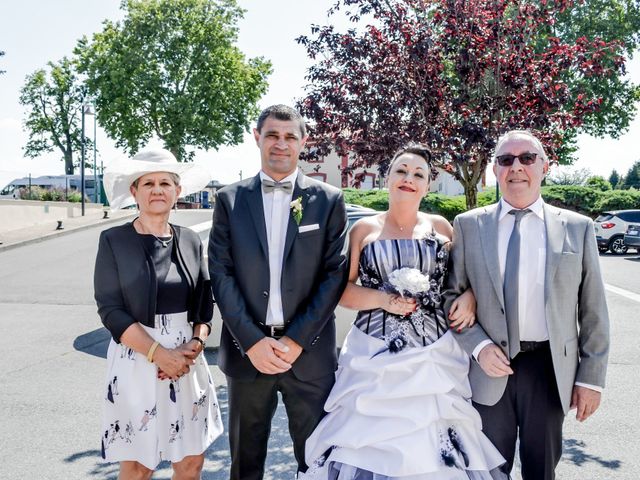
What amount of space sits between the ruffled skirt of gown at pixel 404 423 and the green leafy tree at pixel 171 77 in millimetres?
37792

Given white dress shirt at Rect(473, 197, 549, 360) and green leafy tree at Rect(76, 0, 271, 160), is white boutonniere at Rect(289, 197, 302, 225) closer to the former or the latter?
white dress shirt at Rect(473, 197, 549, 360)

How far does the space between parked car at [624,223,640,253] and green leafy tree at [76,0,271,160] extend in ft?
90.3

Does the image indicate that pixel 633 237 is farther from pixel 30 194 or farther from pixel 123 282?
pixel 30 194

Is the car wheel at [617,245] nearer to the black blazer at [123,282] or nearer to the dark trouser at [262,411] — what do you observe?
the dark trouser at [262,411]

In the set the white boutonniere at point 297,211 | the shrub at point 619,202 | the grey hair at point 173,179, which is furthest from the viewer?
the shrub at point 619,202

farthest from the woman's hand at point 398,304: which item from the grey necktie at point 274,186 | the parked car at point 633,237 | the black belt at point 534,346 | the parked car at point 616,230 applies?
the parked car at point 616,230

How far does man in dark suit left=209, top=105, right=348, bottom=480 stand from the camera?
9.97 ft

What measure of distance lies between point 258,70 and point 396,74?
39297mm

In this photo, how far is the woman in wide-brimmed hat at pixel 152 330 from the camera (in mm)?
2986

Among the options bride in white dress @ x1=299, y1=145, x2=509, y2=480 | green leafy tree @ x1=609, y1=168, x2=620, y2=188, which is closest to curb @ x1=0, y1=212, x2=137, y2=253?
bride in white dress @ x1=299, y1=145, x2=509, y2=480

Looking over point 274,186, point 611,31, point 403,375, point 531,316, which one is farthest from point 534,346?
point 611,31

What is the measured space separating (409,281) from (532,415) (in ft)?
3.06

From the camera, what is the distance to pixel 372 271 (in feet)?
10.7

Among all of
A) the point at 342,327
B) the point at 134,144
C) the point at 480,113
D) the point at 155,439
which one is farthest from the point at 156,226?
the point at 134,144
